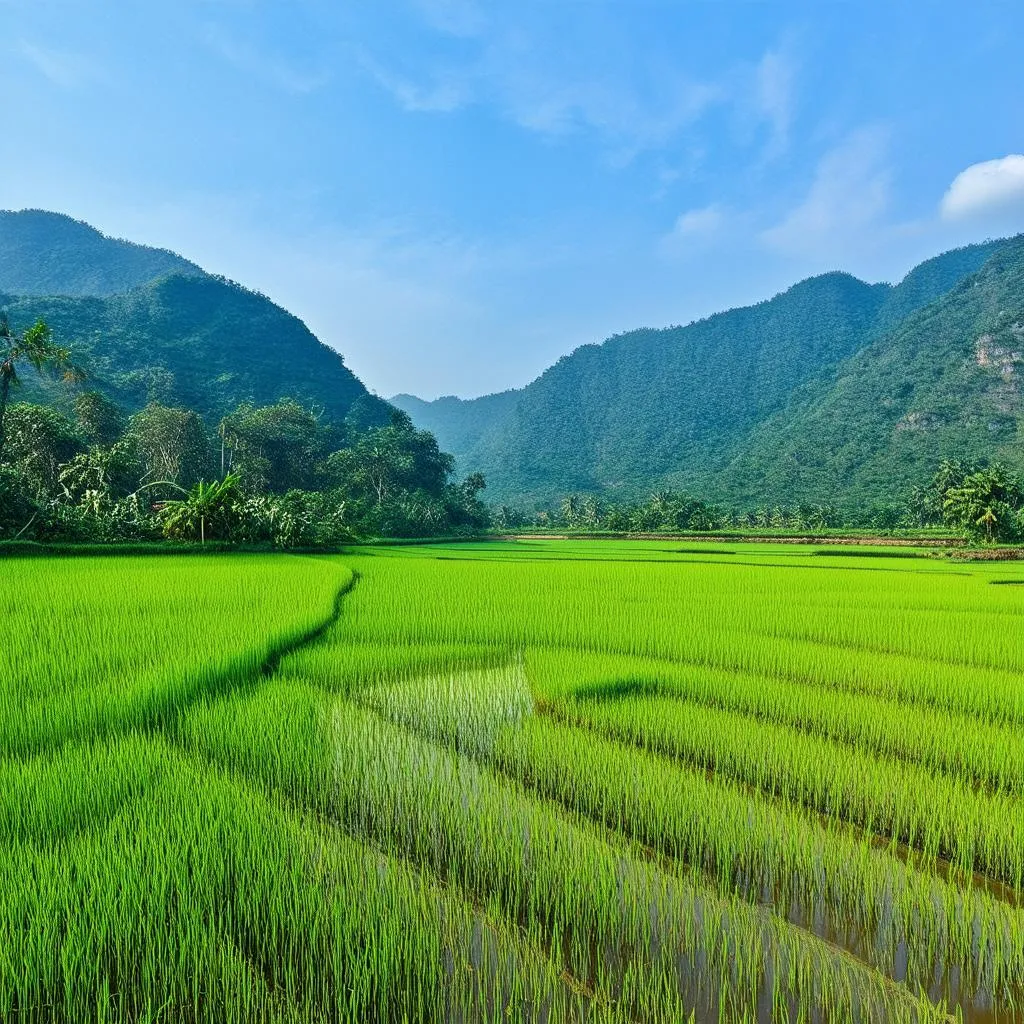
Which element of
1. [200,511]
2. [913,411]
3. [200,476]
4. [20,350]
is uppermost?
[913,411]

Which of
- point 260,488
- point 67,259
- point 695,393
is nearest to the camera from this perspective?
point 260,488

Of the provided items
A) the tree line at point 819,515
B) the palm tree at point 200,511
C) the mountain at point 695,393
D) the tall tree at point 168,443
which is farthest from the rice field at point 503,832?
the mountain at point 695,393

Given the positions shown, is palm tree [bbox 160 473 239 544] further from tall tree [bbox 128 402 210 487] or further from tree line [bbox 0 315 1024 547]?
tall tree [bbox 128 402 210 487]

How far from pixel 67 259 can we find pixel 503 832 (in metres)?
116

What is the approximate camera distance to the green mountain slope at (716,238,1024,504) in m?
55.0

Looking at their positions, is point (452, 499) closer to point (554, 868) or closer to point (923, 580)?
point (923, 580)

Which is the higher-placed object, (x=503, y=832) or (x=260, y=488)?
(x=260, y=488)

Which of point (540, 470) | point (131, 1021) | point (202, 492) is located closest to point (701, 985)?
point (131, 1021)

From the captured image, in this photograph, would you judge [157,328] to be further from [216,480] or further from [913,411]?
[913,411]

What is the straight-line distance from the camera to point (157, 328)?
62.8 meters

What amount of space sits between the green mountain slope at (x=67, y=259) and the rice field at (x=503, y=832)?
328 ft

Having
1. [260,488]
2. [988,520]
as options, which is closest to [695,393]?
[988,520]

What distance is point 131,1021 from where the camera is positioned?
152cm

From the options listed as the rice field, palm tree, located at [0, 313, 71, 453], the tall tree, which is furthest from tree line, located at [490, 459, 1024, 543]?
palm tree, located at [0, 313, 71, 453]
